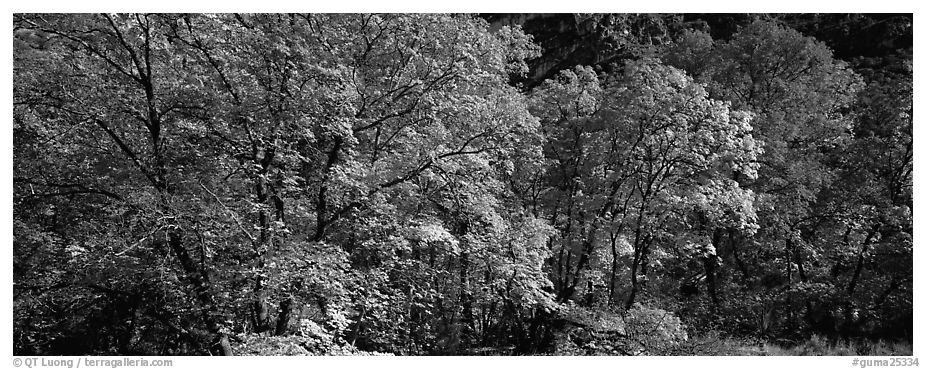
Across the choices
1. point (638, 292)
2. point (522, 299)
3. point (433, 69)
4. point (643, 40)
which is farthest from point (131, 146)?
point (643, 40)

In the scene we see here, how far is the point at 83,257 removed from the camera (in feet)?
30.9

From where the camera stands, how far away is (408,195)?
12.1m

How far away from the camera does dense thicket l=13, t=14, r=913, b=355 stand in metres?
9.72

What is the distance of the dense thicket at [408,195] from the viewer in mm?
9719

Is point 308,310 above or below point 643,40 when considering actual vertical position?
below

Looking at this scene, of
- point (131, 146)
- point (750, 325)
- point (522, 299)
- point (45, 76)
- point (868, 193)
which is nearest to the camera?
point (45, 76)

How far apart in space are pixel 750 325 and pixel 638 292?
289cm

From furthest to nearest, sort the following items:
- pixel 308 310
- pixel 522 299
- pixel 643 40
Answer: pixel 643 40
pixel 522 299
pixel 308 310

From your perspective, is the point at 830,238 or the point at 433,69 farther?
the point at 830,238
